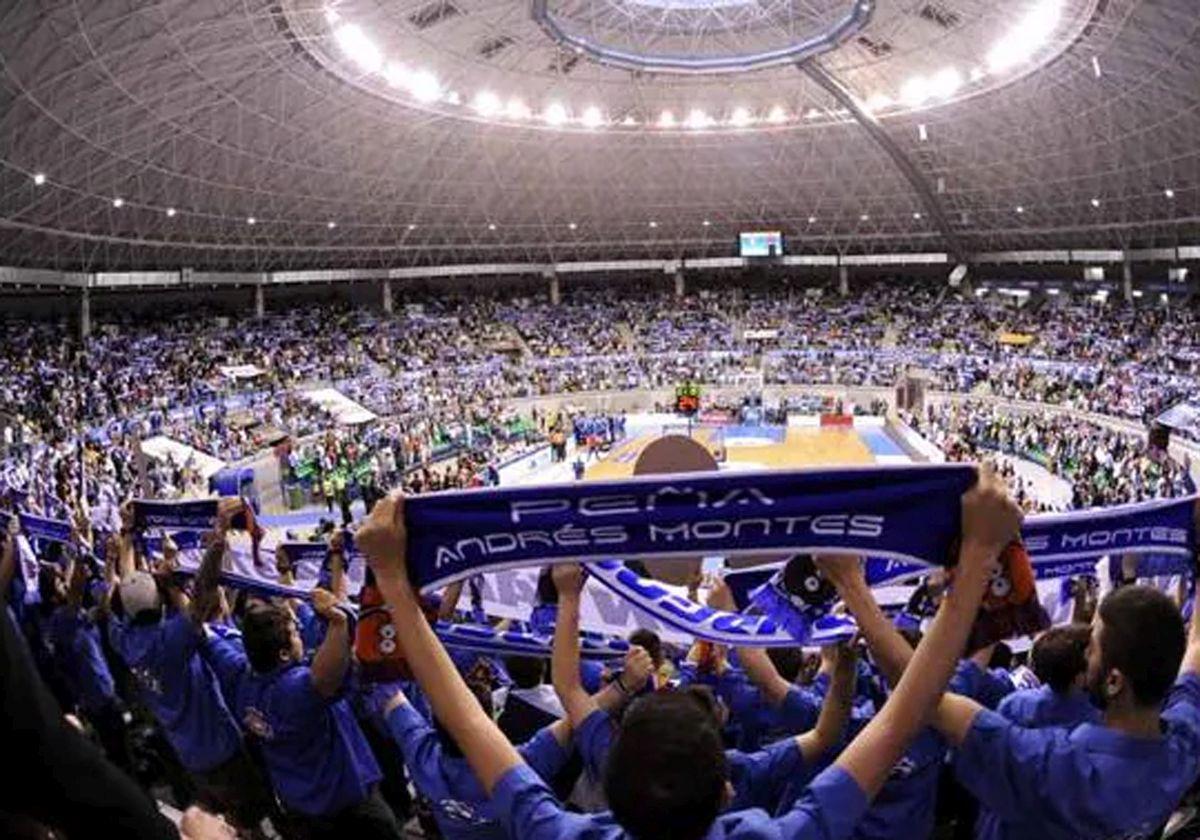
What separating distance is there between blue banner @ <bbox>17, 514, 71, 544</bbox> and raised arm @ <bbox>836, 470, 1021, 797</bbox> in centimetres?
919

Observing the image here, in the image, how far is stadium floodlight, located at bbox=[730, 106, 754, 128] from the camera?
154 ft

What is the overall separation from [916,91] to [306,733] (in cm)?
4213

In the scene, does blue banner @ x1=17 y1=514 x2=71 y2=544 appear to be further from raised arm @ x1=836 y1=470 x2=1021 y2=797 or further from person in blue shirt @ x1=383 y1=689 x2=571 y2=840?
raised arm @ x1=836 y1=470 x2=1021 y2=797

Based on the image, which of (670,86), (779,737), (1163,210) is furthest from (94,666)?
(1163,210)

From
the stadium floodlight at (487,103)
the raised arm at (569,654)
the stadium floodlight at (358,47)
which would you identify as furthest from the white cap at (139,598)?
the stadium floodlight at (487,103)

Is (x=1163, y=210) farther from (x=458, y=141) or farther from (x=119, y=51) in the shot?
(x=119, y=51)

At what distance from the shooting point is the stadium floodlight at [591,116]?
147ft

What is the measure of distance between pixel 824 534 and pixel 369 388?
4604 centimetres

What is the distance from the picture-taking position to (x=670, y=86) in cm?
4375

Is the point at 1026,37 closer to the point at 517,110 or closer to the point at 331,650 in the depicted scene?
the point at 517,110

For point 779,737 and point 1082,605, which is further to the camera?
point 1082,605

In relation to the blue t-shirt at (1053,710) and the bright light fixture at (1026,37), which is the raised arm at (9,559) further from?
the bright light fixture at (1026,37)

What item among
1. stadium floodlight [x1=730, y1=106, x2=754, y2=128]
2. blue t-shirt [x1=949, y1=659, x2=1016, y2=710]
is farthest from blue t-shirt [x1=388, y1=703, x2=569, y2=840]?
stadium floodlight [x1=730, y1=106, x2=754, y2=128]

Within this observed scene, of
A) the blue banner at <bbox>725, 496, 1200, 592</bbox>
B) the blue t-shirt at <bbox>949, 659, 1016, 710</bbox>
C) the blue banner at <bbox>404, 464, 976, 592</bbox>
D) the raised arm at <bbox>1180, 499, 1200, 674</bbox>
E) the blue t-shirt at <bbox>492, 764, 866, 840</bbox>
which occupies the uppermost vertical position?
the blue banner at <bbox>404, 464, 976, 592</bbox>
